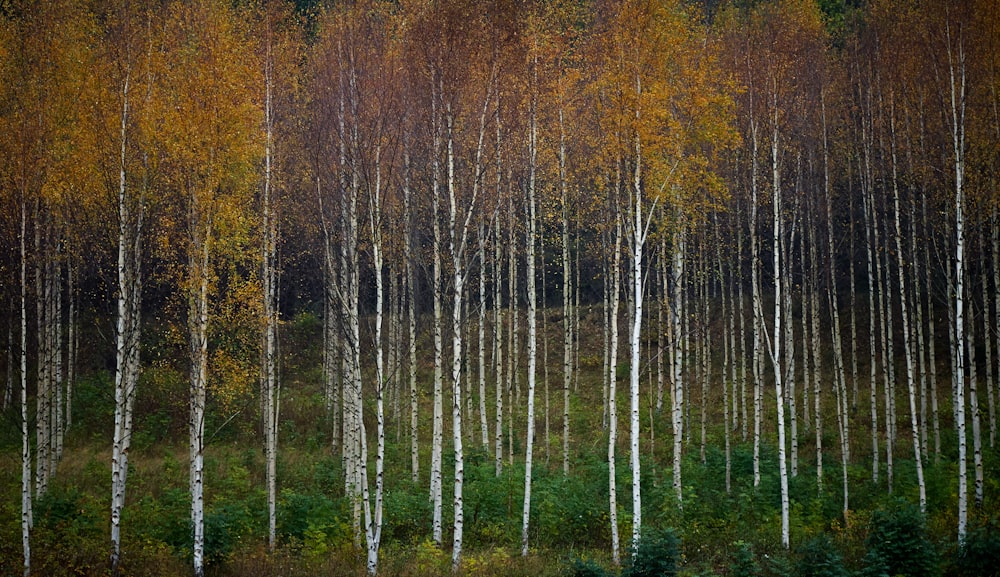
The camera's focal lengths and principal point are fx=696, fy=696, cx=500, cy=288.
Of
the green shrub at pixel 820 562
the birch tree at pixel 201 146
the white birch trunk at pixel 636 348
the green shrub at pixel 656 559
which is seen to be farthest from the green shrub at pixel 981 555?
the birch tree at pixel 201 146

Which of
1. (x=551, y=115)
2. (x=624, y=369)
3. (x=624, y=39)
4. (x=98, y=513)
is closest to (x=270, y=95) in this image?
(x=551, y=115)

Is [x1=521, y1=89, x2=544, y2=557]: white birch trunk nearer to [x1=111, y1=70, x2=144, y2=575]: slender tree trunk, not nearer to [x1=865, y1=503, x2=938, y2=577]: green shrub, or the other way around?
[x1=865, y1=503, x2=938, y2=577]: green shrub

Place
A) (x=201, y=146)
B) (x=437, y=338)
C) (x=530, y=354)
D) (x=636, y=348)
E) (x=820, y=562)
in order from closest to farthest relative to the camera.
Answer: (x=820, y=562) < (x=636, y=348) < (x=437, y=338) < (x=201, y=146) < (x=530, y=354)

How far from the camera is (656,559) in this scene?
12.0 m

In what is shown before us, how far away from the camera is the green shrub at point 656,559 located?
12000 millimetres

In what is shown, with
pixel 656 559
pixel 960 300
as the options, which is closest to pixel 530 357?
pixel 656 559

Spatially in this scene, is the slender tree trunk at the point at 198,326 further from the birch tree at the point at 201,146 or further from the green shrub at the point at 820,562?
the green shrub at the point at 820,562

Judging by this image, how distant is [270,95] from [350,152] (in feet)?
12.5

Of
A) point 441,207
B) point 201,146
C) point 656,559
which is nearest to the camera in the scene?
point 656,559

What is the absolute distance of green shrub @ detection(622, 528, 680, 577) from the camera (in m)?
12.0

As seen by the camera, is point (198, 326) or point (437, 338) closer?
point (198, 326)

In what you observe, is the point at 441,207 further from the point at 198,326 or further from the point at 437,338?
the point at 198,326

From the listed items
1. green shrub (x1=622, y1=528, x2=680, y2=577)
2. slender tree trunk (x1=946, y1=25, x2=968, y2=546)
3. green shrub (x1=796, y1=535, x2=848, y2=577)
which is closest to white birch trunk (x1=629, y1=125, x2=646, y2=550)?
green shrub (x1=622, y1=528, x2=680, y2=577)

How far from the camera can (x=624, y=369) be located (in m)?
33.0
